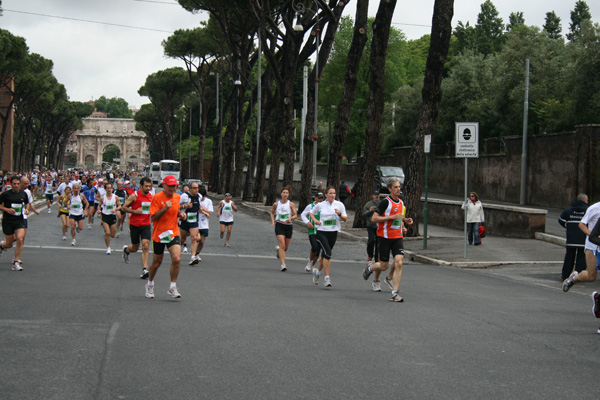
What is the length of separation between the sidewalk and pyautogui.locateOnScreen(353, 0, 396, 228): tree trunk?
1987mm

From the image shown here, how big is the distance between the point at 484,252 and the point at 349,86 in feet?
32.2

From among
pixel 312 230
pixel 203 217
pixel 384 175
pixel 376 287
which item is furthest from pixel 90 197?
pixel 384 175

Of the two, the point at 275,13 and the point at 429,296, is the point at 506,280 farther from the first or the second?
the point at 275,13

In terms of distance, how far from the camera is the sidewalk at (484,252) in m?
18.1

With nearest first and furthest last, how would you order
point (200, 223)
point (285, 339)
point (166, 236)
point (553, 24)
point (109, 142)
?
point (285, 339) → point (166, 236) → point (200, 223) → point (553, 24) → point (109, 142)

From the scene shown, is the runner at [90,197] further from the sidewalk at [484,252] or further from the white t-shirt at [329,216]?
the white t-shirt at [329,216]

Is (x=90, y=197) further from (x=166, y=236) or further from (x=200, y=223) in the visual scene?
(x=166, y=236)

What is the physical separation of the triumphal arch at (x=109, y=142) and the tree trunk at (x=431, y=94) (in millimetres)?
162981

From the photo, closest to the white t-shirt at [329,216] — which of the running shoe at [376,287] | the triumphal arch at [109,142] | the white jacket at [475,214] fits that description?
the running shoe at [376,287]

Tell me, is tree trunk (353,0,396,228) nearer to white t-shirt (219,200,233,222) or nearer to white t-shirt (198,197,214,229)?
white t-shirt (219,200,233,222)

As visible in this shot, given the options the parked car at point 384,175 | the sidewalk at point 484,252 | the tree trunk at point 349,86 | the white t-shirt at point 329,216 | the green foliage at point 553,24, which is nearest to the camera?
the white t-shirt at point 329,216

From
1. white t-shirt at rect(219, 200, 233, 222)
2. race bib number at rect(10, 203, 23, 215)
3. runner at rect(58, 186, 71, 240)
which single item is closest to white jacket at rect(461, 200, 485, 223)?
white t-shirt at rect(219, 200, 233, 222)

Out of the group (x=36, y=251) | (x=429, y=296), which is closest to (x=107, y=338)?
(x=429, y=296)

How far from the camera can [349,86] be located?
27516 millimetres
